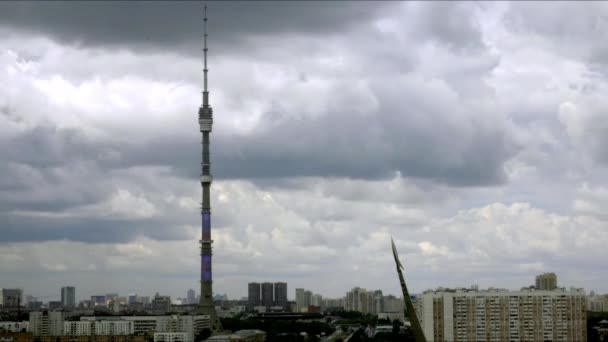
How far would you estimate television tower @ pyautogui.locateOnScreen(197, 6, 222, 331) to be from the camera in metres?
144

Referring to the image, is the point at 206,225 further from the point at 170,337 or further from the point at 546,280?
the point at 546,280

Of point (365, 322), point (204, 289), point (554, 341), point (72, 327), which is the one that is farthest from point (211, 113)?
point (554, 341)

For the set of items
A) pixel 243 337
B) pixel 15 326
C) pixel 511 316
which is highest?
pixel 511 316

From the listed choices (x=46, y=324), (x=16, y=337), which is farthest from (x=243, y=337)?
(x=46, y=324)

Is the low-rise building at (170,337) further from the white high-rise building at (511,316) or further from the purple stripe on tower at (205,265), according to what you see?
the white high-rise building at (511,316)

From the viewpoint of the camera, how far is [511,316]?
268 feet

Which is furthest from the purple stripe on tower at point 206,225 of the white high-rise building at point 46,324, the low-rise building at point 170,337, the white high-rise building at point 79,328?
the white high-rise building at point 46,324

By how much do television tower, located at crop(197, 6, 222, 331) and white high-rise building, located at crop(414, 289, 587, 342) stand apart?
6512 centimetres

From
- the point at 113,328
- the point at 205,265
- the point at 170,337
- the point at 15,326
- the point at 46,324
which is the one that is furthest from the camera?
the point at 205,265

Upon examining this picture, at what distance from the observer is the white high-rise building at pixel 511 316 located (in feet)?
268

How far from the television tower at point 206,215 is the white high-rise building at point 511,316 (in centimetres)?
6512

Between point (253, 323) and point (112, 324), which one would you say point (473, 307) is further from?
point (253, 323)

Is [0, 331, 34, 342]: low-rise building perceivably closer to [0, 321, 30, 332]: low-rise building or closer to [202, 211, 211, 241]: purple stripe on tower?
Answer: [0, 321, 30, 332]: low-rise building

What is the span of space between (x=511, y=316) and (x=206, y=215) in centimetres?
6929
